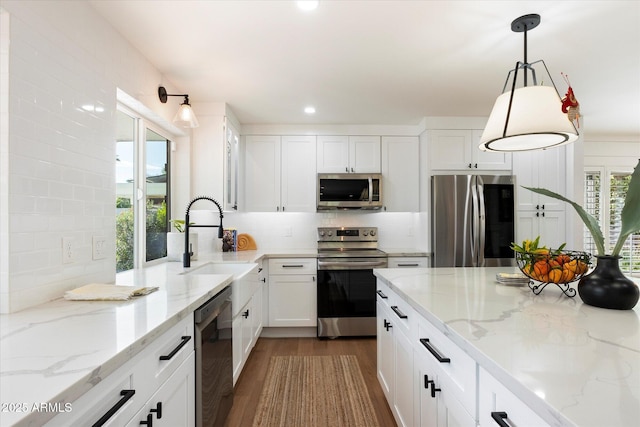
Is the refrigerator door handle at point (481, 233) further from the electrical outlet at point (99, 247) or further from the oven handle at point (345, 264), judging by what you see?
the electrical outlet at point (99, 247)

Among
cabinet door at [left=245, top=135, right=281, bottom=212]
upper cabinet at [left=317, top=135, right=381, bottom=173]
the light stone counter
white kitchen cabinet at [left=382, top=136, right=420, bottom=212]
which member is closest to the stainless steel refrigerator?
white kitchen cabinet at [left=382, top=136, right=420, bottom=212]

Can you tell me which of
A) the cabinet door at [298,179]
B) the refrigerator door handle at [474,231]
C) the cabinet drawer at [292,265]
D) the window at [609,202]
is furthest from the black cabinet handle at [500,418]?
the window at [609,202]

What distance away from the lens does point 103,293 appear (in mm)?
1450

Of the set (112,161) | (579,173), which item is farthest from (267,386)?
(579,173)

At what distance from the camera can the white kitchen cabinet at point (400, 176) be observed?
3.91 meters

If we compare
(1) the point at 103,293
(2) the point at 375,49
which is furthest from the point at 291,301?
(2) the point at 375,49

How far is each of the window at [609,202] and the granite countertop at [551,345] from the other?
13.1 ft

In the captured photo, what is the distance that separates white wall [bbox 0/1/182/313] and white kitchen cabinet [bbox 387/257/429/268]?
2.65 m

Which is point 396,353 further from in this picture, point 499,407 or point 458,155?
point 458,155

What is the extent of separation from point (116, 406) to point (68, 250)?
962 millimetres

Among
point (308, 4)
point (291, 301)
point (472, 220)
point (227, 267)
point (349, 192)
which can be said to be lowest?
point (291, 301)

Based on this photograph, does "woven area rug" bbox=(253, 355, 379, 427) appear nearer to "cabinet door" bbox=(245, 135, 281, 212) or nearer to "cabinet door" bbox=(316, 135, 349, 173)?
"cabinet door" bbox=(245, 135, 281, 212)

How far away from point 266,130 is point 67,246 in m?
2.69

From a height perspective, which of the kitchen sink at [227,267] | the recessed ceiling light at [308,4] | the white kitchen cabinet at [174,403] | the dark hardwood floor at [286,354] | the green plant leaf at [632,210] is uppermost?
the recessed ceiling light at [308,4]
